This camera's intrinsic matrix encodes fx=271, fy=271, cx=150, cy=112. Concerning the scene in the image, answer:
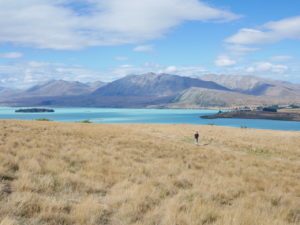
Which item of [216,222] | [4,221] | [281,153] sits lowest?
[281,153]

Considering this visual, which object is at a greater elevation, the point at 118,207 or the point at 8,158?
the point at 8,158

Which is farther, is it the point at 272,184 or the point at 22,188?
the point at 272,184

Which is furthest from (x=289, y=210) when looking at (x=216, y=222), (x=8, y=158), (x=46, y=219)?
(x=8, y=158)

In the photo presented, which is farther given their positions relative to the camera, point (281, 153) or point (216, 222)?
point (281, 153)

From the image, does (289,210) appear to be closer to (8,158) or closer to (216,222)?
(216,222)

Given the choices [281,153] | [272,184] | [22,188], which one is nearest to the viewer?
[22,188]

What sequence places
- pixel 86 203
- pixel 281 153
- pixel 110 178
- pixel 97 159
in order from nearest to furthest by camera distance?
pixel 86 203, pixel 110 178, pixel 97 159, pixel 281 153

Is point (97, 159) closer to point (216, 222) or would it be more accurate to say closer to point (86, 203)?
point (86, 203)

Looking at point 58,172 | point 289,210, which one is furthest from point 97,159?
point 289,210

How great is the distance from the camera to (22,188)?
294 inches

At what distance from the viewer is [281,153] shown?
27.6m

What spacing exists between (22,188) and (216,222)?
5.21 metres

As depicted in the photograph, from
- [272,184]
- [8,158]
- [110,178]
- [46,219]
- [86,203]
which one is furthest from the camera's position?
[272,184]

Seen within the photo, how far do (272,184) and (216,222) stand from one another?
671 cm
